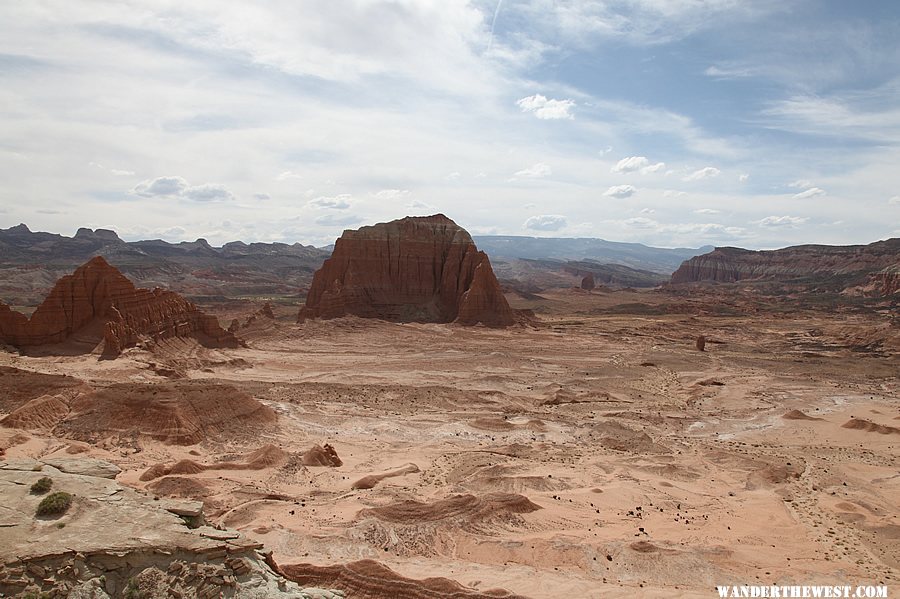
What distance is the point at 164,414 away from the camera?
25.1m

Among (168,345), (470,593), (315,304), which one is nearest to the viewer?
(470,593)

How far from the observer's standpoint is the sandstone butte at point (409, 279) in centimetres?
7162

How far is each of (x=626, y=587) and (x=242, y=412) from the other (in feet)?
65.7

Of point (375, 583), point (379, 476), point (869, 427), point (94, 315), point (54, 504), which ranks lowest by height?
point (869, 427)

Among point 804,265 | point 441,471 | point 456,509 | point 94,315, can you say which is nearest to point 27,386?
point 94,315

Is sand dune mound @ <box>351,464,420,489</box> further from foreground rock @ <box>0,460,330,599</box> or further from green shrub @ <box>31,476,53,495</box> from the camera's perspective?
green shrub @ <box>31,476,53,495</box>

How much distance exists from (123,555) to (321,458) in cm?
1381

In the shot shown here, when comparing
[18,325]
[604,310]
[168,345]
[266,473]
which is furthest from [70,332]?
[604,310]

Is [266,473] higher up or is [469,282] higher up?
[469,282]

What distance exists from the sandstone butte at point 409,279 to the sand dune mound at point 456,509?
51.5m

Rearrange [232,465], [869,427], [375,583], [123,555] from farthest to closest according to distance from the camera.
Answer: [869,427] → [232,465] → [375,583] → [123,555]

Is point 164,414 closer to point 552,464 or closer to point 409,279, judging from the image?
point 552,464

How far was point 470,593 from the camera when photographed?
40.7 feet

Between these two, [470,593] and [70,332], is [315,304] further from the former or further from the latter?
[470,593]
